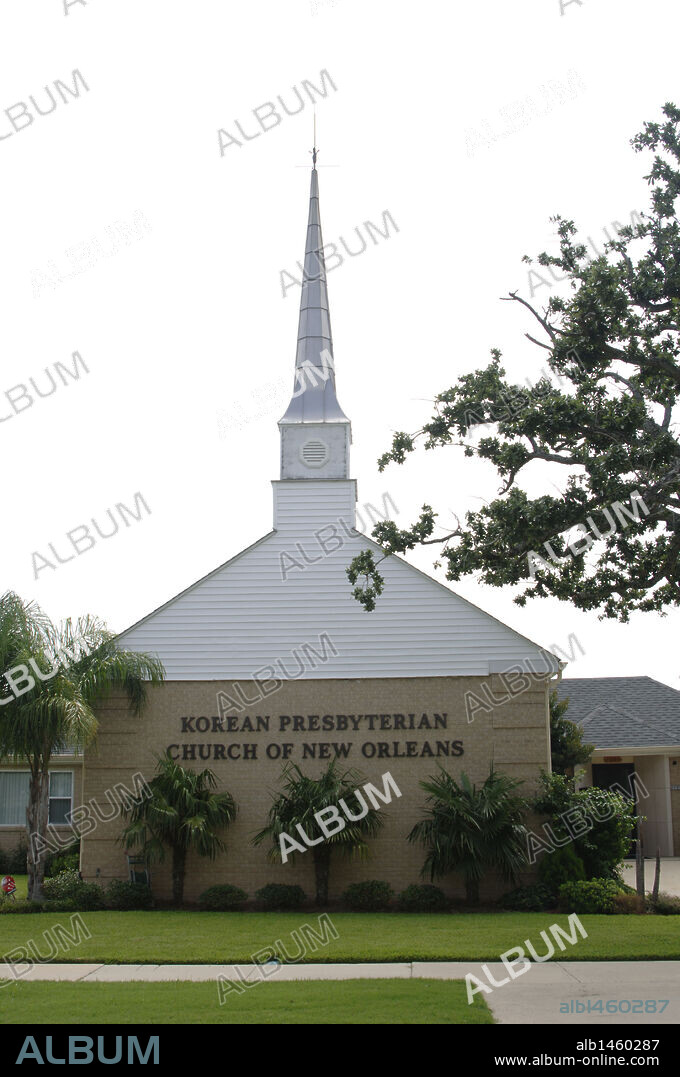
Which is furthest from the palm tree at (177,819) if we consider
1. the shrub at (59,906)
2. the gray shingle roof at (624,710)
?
the gray shingle roof at (624,710)

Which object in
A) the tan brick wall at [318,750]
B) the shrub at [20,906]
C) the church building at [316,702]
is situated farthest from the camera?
the church building at [316,702]

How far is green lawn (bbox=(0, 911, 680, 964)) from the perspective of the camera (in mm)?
12148

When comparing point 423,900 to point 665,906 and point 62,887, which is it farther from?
point 62,887

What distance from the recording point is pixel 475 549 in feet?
41.1

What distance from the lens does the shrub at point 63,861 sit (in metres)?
21.8

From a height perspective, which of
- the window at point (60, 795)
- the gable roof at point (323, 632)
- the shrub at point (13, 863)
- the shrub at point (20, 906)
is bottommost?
the shrub at point (13, 863)

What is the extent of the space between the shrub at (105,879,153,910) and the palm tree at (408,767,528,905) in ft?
16.8

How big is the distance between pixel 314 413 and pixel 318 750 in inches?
304

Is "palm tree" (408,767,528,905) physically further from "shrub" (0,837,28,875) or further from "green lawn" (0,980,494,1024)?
"shrub" (0,837,28,875)

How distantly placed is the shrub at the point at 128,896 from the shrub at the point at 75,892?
0.72 ft

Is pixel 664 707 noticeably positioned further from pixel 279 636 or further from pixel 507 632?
pixel 279 636

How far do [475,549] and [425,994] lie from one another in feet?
17.4

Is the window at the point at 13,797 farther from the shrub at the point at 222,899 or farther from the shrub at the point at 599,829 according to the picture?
the shrub at the point at 599,829
